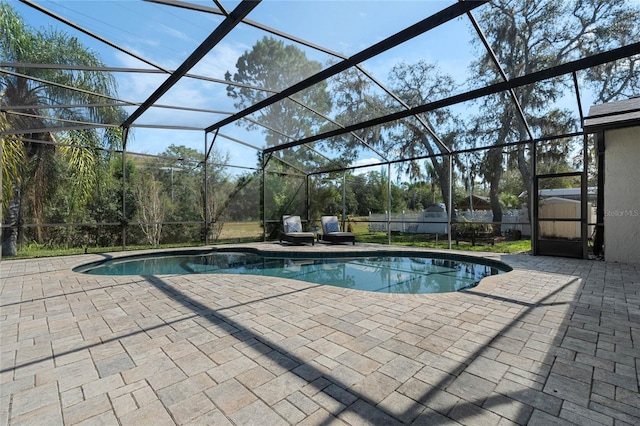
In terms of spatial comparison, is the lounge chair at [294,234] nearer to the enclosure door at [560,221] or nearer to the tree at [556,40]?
the enclosure door at [560,221]

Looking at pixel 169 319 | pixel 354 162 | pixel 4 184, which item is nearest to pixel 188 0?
pixel 169 319

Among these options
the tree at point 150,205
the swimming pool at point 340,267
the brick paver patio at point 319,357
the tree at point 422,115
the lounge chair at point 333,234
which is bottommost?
the swimming pool at point 340,267

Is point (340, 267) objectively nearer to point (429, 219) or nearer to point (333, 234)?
point (333, 234)

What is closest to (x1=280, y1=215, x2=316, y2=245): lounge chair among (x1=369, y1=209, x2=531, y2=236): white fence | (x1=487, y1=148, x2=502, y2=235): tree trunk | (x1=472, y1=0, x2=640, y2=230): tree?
(x1=369, y1=209, x2=531, y2=236): white fence

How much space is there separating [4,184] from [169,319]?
7.04 metres

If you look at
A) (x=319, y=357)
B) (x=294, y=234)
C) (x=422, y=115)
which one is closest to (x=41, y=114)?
(x=294, y=234)

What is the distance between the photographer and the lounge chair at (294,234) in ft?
31.9

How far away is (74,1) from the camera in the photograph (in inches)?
153

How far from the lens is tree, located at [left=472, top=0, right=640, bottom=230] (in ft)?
32.3

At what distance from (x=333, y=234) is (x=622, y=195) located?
701 centimetres

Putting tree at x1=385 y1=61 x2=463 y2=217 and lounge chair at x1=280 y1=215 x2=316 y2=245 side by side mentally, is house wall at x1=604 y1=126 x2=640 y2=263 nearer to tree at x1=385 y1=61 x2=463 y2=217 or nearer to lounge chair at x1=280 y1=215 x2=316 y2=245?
lounge chair at x1=280 y1=215 x2=316 y2=245

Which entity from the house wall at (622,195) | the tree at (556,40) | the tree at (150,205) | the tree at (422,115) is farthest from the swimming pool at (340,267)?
the tree at (422,115)

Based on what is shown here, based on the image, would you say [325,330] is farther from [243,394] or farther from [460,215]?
[460,215]

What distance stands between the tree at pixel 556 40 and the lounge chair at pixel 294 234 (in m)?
7.34
